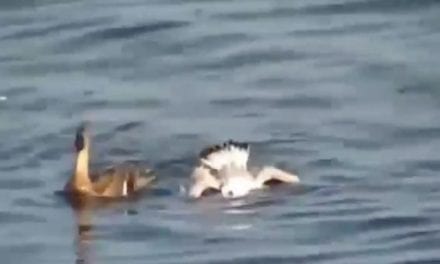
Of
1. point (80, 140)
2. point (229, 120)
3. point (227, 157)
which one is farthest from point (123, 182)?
point (229, 120)

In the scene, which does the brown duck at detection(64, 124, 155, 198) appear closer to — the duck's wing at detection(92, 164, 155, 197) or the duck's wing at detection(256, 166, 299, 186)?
the duck's wing at detection(92, 164, 155, 197)

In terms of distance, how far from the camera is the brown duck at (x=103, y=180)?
15.1m

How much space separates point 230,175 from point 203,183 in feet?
0.77

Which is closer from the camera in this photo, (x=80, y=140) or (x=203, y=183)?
(x=203, y=183)

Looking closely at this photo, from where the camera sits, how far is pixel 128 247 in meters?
13.8

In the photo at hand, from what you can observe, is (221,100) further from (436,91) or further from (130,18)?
(130,18)

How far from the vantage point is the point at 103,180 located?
50.4 feet

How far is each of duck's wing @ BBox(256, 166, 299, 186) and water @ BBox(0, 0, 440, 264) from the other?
78 millimetres

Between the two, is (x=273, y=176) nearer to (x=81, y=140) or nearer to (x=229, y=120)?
(x=81, y=140)

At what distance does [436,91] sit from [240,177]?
287cm

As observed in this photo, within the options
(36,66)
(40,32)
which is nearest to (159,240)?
(36,66)

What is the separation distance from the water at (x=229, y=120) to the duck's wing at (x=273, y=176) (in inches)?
3.1

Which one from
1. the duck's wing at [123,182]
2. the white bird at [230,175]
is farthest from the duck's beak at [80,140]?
the white bird at [230,175]

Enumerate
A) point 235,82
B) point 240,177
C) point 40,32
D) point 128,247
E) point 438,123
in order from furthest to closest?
point 40,32 → point 235,82 → point 438,123 → point 240,177 → point 128,247
